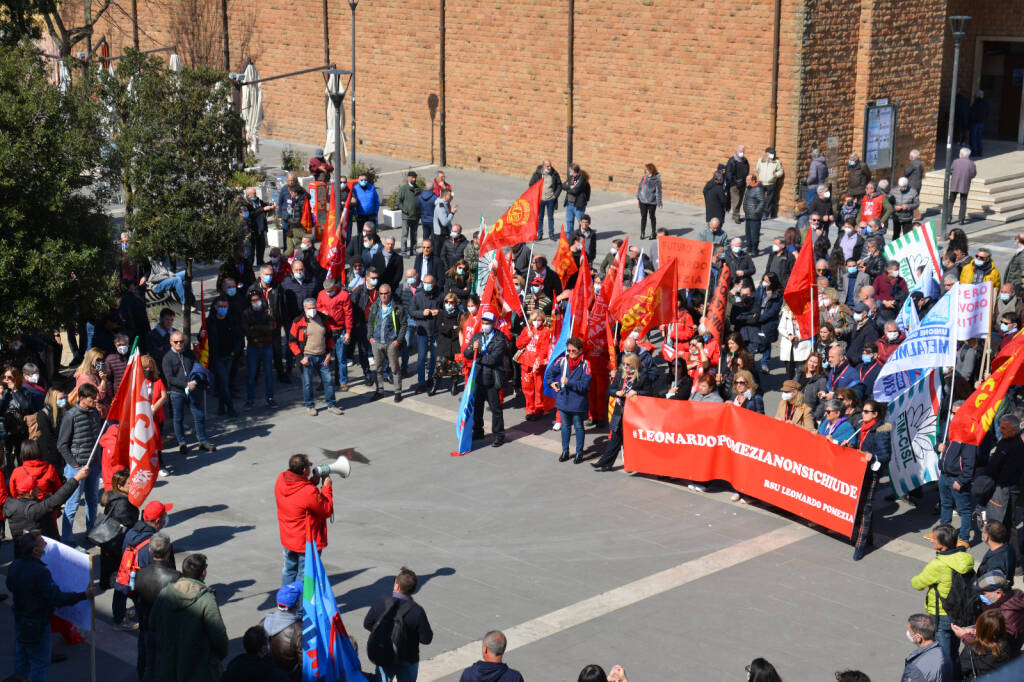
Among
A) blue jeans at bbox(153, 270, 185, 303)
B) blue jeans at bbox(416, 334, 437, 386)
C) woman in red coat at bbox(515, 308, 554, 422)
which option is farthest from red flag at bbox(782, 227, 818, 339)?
blue jeans at bbox(153, 270, 185, 303)

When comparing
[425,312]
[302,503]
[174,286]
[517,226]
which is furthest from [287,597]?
[174,286]

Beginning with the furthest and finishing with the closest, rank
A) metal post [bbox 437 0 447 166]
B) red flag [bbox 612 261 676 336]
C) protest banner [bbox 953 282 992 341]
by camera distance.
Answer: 1. metal post [bbox 437 0 447 166]
2. red flag [bbox 612 261 676 336]
3. protest banner [bbox 953 282 992 341]

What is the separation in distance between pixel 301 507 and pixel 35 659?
247 centimetres

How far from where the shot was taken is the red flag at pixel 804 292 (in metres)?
17.7

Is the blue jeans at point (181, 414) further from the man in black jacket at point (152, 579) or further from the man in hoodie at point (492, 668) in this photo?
the man in hoodie at point (492, 668)

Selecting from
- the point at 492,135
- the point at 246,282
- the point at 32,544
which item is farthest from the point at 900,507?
the point at 492,135

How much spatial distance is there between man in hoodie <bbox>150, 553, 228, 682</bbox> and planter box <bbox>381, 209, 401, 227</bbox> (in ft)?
62.9

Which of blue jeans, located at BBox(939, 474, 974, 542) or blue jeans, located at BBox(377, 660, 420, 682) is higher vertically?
blue jeans, located at BBox(939, 474, 974, 542)

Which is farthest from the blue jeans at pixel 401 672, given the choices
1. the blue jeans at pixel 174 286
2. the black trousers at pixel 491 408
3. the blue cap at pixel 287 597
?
the blue jeans at pixel 174 286

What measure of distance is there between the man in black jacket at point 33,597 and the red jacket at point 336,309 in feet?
26.1

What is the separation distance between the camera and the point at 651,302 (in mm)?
16469

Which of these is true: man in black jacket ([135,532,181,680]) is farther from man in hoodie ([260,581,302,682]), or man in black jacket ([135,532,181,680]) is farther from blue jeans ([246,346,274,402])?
blue jeans ([246,346,274,402])

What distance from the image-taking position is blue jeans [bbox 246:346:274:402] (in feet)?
58.7

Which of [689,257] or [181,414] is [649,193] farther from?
[181,414]
